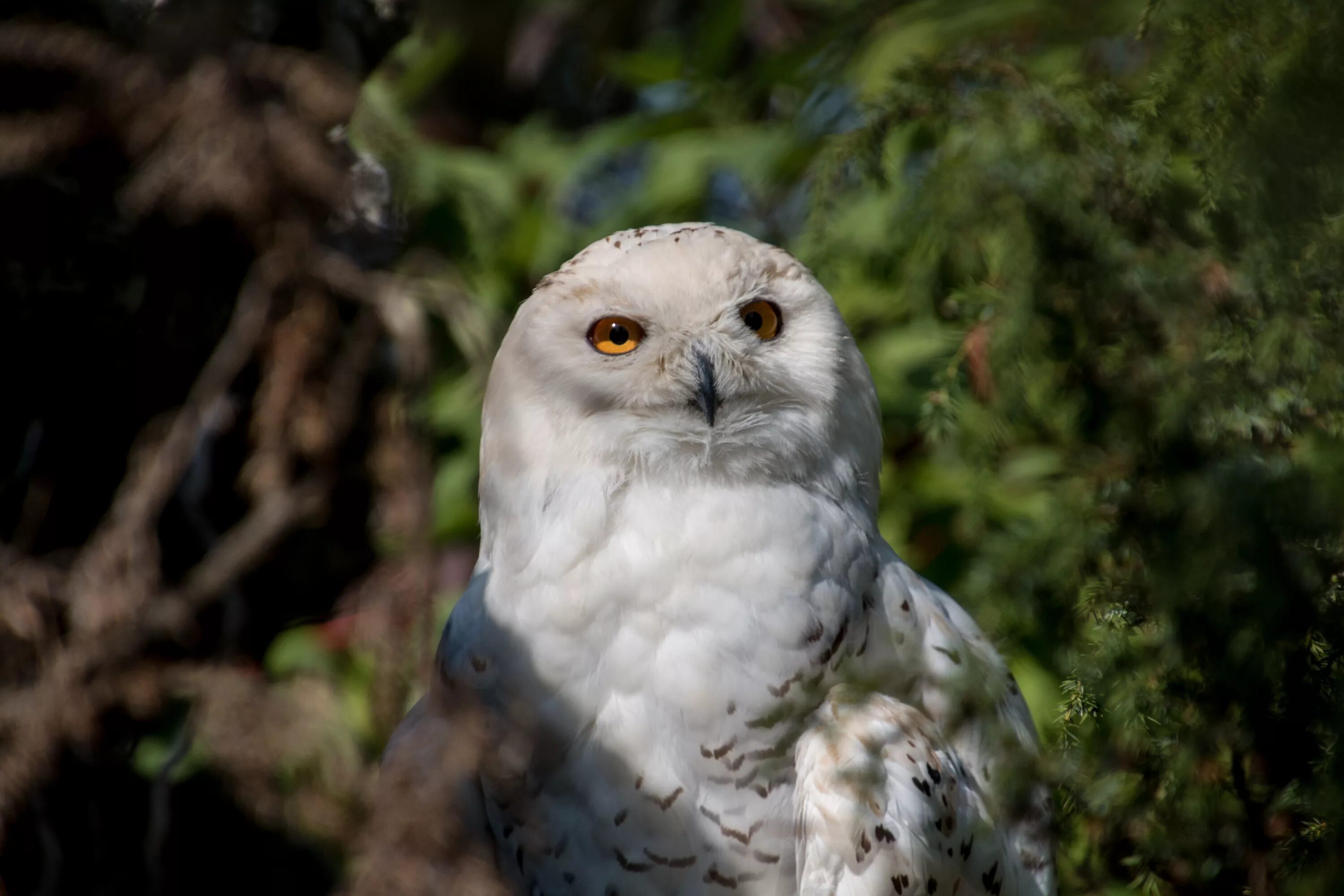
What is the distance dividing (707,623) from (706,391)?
1.16 feet

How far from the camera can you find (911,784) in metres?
1.64

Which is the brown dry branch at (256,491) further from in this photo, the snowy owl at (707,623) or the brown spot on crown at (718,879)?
the brown spot on crown at (718,879)

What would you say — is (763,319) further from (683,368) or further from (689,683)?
(689,683)

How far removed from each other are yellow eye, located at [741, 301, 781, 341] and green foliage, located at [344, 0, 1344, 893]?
0.97 feet

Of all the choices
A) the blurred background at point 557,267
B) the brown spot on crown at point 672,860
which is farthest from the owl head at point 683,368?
the brown spot on crown at point 672,860

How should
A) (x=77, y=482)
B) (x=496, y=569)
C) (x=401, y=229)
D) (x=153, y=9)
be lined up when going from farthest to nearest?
(x=401, y=229), (x=77, y=482), (x=153, y=9), (x=496, y=569)

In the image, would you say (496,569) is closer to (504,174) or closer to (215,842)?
(215,842)

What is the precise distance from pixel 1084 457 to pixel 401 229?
158cm

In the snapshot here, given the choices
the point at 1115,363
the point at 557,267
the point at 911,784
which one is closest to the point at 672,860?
the point at 911,784

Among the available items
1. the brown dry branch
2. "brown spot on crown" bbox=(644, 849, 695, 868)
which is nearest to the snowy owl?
"brown spot on crown" bbox=(644, 849, 695, 868)

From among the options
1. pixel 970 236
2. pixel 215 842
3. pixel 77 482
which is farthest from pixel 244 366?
pixel 970 236

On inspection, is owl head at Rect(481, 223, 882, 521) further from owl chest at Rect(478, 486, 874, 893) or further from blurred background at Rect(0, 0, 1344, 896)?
blurred background at Rect(0, 0, 1344, 896)

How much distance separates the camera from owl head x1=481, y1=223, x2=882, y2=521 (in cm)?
183

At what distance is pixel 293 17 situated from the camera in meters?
2.42
